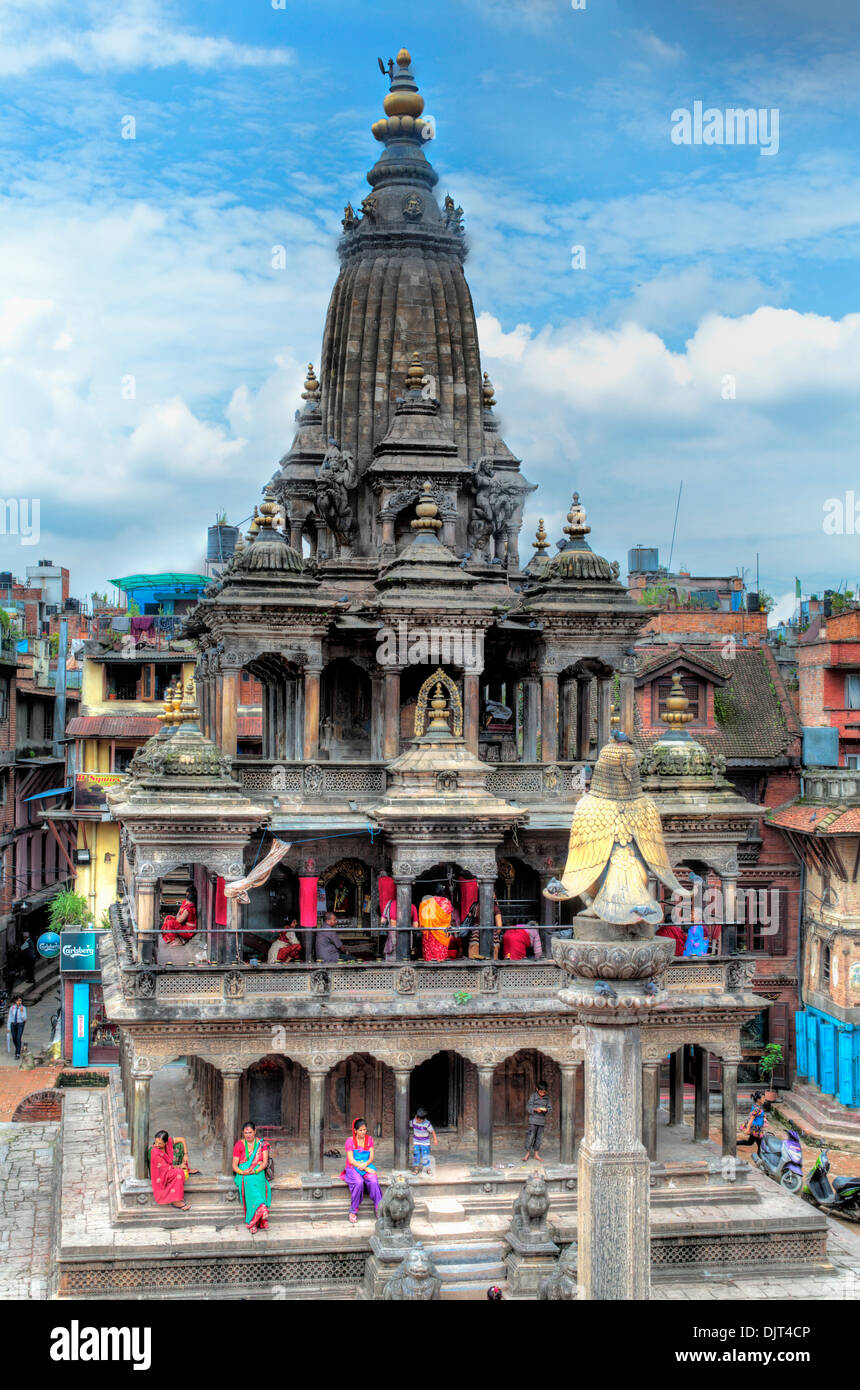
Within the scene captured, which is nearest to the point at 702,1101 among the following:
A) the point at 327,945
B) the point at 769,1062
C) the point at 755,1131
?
the point at 755,1131

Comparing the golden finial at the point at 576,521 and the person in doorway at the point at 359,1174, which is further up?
the golden finial at the point at 576,521

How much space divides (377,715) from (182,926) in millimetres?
6342

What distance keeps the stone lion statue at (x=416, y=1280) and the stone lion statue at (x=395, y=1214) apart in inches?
50.3

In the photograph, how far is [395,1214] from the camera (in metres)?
23.4

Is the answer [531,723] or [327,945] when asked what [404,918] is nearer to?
[327,945]

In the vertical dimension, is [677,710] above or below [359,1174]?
above

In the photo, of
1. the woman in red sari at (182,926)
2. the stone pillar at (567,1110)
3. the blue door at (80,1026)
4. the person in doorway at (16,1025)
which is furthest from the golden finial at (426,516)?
the person in doorway at (16,1025)

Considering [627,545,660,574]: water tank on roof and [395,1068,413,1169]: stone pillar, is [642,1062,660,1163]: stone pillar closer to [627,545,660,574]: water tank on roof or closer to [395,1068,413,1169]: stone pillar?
[395,1068,413,1169]: stone pillar

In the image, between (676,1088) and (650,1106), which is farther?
(676,1088)

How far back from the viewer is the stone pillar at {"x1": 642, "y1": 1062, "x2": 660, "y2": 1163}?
2727 centimetres

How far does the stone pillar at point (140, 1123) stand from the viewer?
25.2 meters

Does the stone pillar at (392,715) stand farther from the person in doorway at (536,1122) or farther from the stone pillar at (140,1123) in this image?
the stone pillar at (140,1123)

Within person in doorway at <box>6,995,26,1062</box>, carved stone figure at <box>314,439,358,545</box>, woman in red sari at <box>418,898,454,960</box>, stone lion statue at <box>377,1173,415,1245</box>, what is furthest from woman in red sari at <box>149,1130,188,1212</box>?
person in doorway at <box>6,995,26,1062</box>
